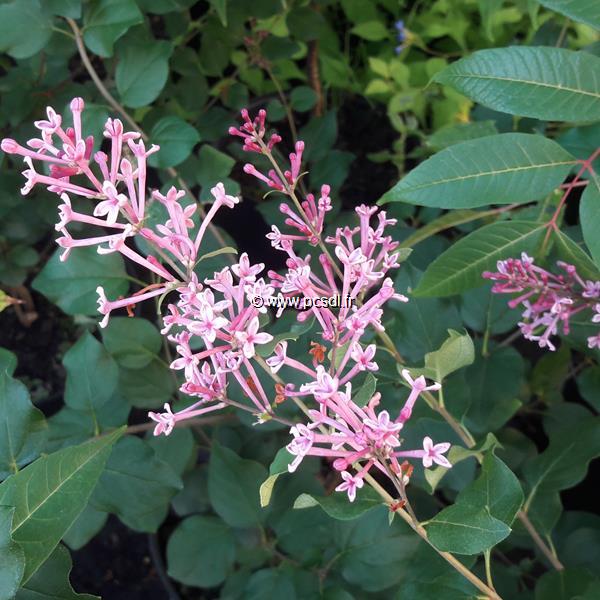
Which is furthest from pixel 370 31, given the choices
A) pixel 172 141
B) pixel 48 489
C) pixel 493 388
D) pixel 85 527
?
pixel 48 489

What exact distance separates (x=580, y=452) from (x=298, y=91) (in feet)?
2.54

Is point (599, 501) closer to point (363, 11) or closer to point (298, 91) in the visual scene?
point (298, 91)

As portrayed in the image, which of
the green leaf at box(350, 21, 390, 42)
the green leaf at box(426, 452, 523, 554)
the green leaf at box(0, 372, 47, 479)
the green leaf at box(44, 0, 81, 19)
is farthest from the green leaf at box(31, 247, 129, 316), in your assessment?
the green leaf at box(350, 21, 390, 42)

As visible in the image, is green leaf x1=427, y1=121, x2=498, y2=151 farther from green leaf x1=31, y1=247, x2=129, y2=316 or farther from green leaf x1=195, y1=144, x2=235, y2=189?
green leaf x1=31, y1=247, x2=129, y2=316

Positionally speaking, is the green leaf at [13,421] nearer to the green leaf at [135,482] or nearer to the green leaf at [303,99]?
the green leaf at [135,482]

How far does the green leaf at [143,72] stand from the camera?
876 mm

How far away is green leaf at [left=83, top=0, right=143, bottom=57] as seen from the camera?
0.77m

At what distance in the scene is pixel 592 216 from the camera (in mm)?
628

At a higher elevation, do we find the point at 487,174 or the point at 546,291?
the point at 487,174

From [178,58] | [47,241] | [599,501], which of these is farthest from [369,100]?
[599,501]

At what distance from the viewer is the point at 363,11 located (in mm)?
1614

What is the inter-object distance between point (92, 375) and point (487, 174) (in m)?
0.48

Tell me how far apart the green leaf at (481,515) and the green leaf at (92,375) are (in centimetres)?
40

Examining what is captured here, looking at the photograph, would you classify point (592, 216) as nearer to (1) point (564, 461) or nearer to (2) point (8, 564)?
(1) point (564, 461)
